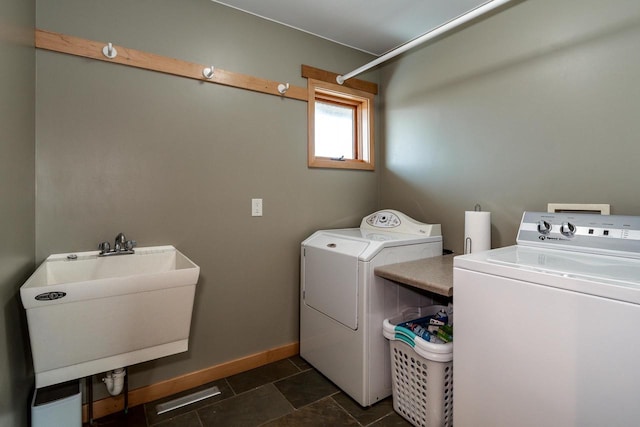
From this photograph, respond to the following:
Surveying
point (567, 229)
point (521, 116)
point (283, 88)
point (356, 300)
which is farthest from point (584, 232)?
point (283, 88)

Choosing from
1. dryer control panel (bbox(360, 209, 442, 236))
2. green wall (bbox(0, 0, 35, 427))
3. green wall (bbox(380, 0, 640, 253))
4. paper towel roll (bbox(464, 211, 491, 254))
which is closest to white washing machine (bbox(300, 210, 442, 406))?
dryer control panel (bbox(360, 209, 442, 236))

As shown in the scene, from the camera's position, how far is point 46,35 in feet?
5.16

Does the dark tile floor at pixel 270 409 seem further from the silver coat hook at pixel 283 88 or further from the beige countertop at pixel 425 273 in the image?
the silver coat hook at pixel 283 88

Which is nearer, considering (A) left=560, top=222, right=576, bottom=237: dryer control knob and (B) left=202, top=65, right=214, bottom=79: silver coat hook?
(A) left=560, top=222, right=576, bottom=237: dryer control knob

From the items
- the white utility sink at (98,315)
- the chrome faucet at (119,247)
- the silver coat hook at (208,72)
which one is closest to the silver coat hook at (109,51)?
the silver coat hook at (208,72)

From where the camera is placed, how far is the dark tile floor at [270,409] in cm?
169

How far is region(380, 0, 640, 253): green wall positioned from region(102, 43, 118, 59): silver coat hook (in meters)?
2.00

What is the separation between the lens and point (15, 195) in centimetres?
127

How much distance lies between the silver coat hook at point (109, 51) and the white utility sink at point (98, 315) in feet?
3.53

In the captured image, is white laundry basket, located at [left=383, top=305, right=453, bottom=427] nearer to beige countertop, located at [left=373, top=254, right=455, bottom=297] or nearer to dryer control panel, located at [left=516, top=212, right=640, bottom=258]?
beige countertop, located at [left=373, top=254, right=455, bottom=297]

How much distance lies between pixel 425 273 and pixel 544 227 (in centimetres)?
61

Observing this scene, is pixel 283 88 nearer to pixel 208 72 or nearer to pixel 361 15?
pixel 208 72

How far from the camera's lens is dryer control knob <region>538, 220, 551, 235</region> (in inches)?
60.0

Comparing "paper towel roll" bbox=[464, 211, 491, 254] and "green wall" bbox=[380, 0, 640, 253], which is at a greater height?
"green wall" bbox=[380, 0, 640, 253]
